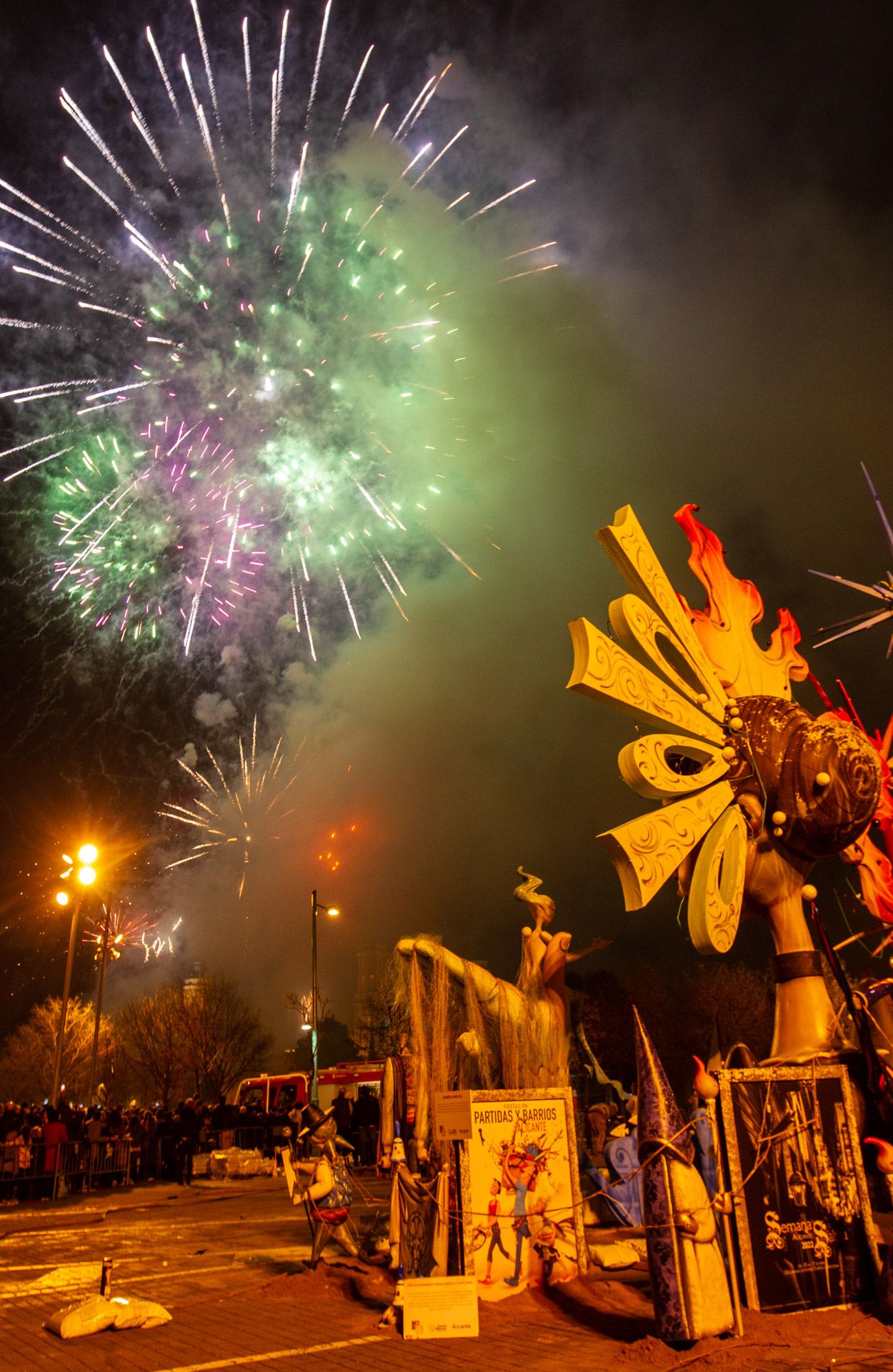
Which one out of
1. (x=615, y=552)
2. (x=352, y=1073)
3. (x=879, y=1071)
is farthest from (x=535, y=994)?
(x=352, y=1073)

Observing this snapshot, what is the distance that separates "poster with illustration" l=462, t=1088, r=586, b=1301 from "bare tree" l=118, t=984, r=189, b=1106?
120 feet

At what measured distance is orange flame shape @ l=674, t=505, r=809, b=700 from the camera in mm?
10586

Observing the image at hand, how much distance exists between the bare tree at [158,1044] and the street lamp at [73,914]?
81.1ft

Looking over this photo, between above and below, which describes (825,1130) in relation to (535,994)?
below

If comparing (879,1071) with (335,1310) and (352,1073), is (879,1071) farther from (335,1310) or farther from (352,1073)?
(352,1073)

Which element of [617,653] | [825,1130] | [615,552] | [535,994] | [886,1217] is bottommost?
[886,1217]

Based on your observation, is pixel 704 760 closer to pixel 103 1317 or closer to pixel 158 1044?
pixel 103 1317

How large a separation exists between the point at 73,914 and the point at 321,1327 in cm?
1275

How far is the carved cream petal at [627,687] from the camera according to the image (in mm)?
8883

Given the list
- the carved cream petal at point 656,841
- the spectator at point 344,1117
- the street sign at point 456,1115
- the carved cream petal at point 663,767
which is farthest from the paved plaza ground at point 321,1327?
the spectator at point 344,1117

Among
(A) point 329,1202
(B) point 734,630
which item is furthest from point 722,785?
(A) point 329,1202

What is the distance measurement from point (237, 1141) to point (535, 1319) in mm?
19279

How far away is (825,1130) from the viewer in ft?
25.3

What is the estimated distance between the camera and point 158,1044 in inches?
1687
